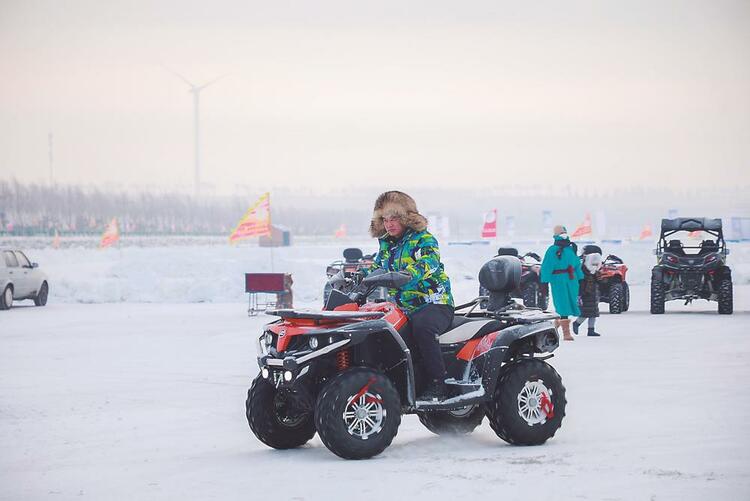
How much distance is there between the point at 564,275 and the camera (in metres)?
19.3

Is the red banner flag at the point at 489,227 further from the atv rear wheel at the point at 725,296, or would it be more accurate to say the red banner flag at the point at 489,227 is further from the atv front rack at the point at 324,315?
the atv front rack at the point at 324,315

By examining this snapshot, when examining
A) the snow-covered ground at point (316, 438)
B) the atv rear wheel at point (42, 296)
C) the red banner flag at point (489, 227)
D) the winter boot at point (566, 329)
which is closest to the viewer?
the snow-covered ground at point (316, 438)

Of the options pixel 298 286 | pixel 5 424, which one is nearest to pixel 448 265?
pixel 298 286

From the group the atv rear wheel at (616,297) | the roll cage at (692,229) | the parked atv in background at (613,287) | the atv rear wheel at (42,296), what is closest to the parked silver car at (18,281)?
the atv rear wheel at (42,296)

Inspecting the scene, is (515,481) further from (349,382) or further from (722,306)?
(722,306)

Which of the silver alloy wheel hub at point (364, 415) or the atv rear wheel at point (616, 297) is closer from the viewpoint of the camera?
the silver alloy wheel hub at point (364, 415)

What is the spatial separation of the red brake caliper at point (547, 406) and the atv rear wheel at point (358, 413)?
127 cm

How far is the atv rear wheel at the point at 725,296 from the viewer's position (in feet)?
84.2

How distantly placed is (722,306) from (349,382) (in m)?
18.9

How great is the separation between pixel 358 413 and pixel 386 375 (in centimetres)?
56

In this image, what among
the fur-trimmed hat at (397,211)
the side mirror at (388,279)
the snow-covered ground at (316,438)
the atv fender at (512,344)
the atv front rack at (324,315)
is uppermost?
the fur-trimmed hat at (397,211)

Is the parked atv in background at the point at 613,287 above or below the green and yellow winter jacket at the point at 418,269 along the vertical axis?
below

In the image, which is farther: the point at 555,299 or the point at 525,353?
the point at 555,299

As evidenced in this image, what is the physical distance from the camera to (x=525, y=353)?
383 inches
